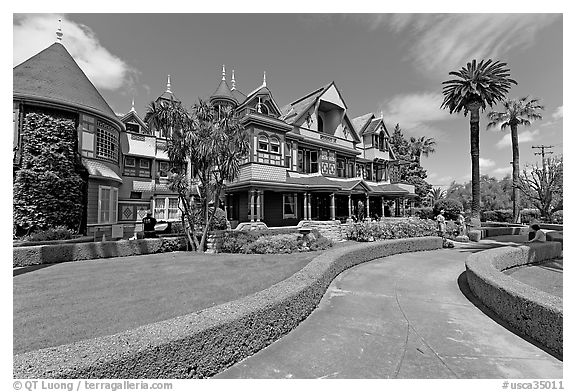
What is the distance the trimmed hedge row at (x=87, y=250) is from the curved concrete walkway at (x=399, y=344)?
455 inches

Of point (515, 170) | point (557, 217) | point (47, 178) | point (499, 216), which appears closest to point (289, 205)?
point (47, 178)

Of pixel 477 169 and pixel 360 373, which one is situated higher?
pixel 477 169

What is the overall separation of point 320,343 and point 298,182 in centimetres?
1858

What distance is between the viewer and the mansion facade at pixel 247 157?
17.3m

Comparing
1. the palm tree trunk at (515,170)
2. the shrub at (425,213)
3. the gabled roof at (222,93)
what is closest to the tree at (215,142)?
the gabled roof at (222,93)

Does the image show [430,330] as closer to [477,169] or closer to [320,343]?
[320,343]

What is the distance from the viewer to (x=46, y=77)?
55.7 ft

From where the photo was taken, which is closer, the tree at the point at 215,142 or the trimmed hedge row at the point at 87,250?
the trimmed hedge row at the point at 87,250

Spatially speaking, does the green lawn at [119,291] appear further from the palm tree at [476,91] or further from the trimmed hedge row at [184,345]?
the palm tree at [476,91]

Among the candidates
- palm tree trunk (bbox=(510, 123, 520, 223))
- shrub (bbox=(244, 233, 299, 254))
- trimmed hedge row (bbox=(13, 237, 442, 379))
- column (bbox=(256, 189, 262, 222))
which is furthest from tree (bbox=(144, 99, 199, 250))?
palm tree trunk (bbox=(510, 123, 520, 223))

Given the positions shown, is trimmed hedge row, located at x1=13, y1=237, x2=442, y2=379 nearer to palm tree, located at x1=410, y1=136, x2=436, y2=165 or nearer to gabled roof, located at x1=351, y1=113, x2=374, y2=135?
gabled roof, located at x1=351, y1=113, x2=374, y2=135

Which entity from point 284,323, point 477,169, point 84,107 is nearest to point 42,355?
point 284,323

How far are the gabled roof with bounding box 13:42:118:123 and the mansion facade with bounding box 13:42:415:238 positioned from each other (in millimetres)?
55

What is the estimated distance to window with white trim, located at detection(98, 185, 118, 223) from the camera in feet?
59.3
